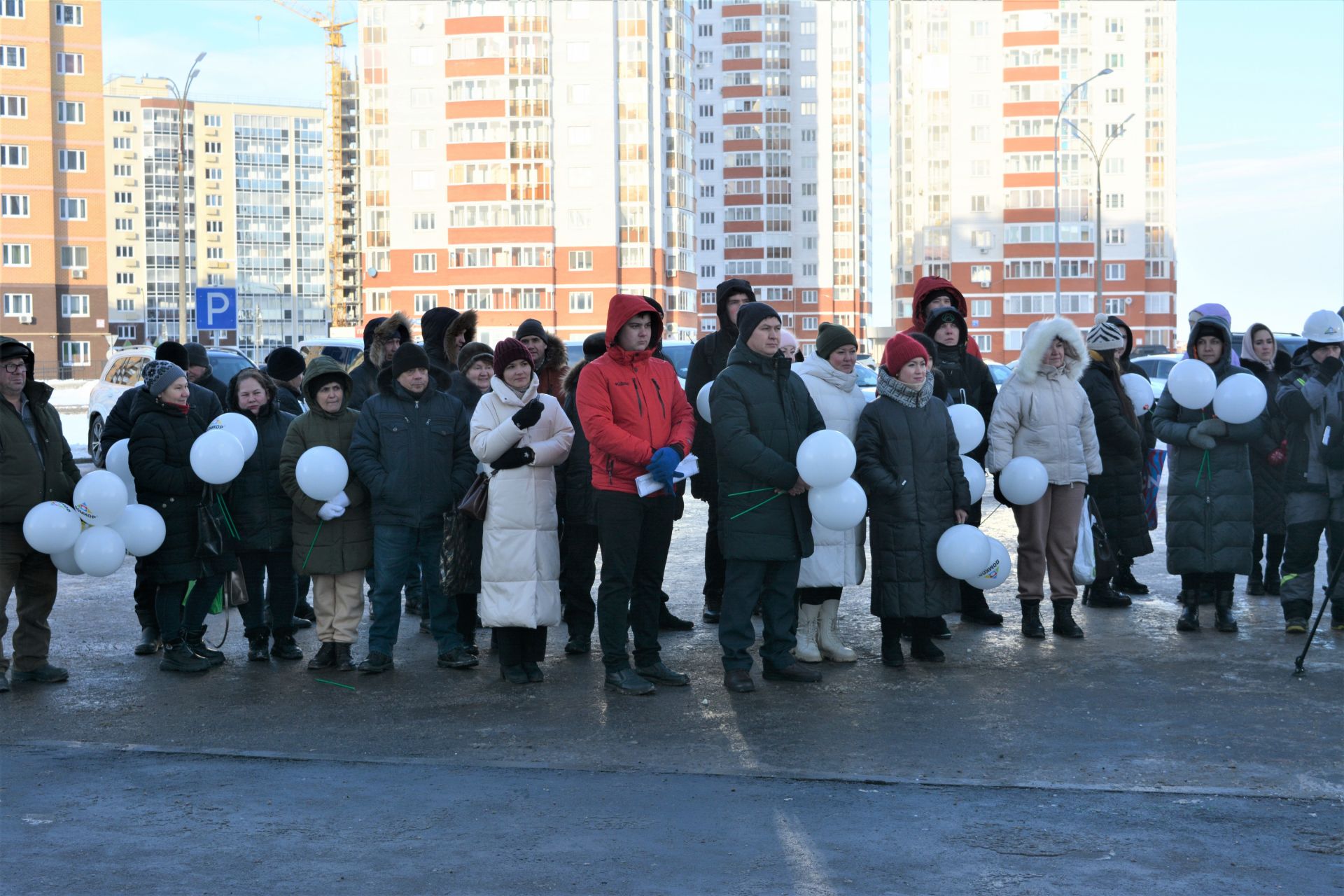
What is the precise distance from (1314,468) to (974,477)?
205 cm

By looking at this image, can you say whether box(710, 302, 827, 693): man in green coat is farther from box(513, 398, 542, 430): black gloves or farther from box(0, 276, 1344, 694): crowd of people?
box(513, 398, 542, 430): black gloves

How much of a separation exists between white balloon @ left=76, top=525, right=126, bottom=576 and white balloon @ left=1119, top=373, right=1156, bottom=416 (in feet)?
22.0

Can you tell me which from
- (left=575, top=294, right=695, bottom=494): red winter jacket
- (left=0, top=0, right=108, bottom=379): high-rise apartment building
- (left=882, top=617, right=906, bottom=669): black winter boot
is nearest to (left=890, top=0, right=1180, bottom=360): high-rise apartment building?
(left=0, top=0, right=108, bottom=379): high-rise apartment building

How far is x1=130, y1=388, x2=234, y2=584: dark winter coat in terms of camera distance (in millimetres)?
8242

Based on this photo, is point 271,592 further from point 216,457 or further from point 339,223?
point 339,223

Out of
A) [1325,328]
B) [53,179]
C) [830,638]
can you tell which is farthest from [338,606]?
[53,179]

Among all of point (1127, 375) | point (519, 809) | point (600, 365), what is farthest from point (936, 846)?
point (1127, 375)

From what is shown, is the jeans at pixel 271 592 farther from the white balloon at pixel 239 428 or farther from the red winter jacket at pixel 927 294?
the red winter jacket at pixel 927 294

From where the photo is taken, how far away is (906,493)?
8094 mm

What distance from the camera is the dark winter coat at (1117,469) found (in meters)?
9.65

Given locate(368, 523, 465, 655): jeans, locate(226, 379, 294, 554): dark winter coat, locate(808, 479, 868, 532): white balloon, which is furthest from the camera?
locate(226, 379, 294, 554): dark winter coat

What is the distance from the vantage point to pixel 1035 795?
5.64 m

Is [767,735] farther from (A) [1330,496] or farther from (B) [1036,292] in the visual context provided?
(B) [1036,292]

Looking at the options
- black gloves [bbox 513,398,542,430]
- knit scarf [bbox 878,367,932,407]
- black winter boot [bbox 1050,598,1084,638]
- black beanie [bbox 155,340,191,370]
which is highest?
black beanie [bbox 155,340,191,370]
